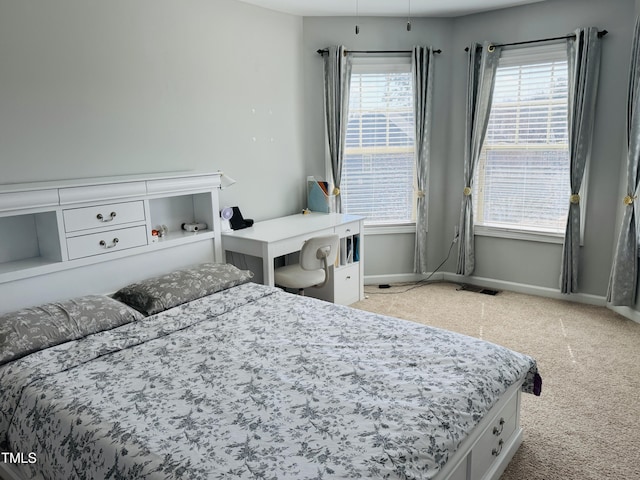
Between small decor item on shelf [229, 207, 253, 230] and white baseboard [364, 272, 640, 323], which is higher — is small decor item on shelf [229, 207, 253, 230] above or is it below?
above

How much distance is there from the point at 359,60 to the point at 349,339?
302cm

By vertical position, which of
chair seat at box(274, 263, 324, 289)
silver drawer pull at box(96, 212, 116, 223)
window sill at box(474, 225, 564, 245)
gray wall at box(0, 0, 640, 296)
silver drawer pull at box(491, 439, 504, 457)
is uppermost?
gray wall at box(0, 0, 640, 296)

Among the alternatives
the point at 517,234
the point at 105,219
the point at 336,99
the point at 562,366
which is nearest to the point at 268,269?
the point at 105,219

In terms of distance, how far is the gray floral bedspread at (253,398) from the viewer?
1539mm

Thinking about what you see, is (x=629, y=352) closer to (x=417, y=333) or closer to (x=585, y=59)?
(x=417, y=333)

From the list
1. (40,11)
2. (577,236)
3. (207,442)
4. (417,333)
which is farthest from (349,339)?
(577,236)

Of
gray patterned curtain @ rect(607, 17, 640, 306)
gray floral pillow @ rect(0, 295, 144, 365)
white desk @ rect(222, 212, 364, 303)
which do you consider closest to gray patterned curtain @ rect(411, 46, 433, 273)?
white desk @ rect(222, 212, 364, 303)

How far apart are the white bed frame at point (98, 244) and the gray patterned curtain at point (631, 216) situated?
2.06 metres

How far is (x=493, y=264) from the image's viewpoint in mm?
4746

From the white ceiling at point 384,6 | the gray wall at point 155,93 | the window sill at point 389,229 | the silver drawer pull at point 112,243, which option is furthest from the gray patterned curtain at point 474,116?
the silver drawer pull at point 112,243

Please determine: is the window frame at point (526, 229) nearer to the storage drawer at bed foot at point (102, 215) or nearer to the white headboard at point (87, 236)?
the white headboard at point (87, 236)

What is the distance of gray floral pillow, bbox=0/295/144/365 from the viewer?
221 centimetres

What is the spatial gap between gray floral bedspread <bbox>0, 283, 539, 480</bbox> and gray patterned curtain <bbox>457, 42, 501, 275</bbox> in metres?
2.41

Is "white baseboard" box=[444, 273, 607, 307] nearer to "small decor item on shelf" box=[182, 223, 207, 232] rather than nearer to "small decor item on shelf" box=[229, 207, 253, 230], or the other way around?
"small decor item on shelf" box=[229, 207, 253, 230]
